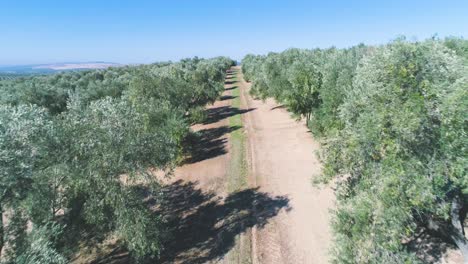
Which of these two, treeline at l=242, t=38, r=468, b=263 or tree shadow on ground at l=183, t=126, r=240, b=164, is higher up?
treeline at l=242, t=38, r=468, b=263

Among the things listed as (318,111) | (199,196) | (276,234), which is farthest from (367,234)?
(318,111)

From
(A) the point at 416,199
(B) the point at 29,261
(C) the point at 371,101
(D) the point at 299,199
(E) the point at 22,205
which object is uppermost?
(C) the point at 371,101

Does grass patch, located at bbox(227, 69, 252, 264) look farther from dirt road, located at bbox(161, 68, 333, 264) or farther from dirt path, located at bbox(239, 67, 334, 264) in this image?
dirt path, located at bbox(239, 67, 334, 264)

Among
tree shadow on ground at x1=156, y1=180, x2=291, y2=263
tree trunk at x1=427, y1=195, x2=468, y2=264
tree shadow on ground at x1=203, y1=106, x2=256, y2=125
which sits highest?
tree trunk at x1=427, y1=195, x2=468, y2=264

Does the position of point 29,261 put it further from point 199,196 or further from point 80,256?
point 199,196

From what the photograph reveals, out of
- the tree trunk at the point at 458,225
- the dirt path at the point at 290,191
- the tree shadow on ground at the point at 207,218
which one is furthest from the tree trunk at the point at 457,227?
the tree shadow on ground at the point at 207,218

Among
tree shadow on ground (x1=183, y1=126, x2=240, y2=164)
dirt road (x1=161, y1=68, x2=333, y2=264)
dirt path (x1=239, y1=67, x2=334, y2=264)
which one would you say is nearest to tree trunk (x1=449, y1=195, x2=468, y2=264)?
dirt path (x1=239, y1=67, x2=334, y2=264)

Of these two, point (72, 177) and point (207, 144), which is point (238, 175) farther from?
point (72, 177)
